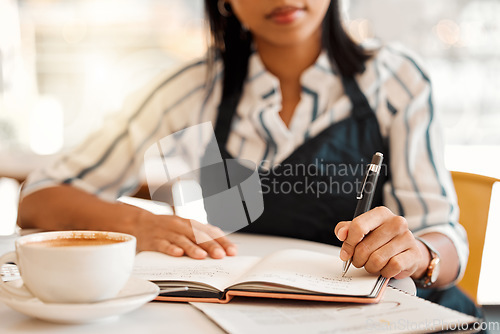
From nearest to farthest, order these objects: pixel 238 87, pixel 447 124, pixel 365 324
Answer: pixel 365 324
pixel 238 87
pixel 447 124

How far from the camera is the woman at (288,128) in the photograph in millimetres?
936

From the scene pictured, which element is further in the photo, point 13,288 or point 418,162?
point 418,162

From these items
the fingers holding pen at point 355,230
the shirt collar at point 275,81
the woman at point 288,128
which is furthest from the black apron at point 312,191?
the fingers holding pen at point 355,230

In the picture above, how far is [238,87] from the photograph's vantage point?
1155 mm

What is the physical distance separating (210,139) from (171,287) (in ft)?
1.93

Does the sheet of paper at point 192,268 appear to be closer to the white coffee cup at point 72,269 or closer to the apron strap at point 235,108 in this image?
the white coffee cup at point 72,269

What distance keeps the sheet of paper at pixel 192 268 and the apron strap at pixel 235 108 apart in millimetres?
430

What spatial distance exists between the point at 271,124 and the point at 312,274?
1.75 feet

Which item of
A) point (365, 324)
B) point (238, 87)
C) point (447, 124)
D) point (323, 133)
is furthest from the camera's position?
point (447, 124)

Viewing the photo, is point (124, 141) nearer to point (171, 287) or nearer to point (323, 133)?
point (323, 133)

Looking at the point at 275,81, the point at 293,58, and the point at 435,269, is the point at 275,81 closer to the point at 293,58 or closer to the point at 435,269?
the point at 293,58

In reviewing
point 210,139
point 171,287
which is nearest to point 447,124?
point 210,139

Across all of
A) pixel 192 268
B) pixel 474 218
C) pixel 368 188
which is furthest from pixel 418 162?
pixel 192 268

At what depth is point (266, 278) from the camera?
0.53 metres
